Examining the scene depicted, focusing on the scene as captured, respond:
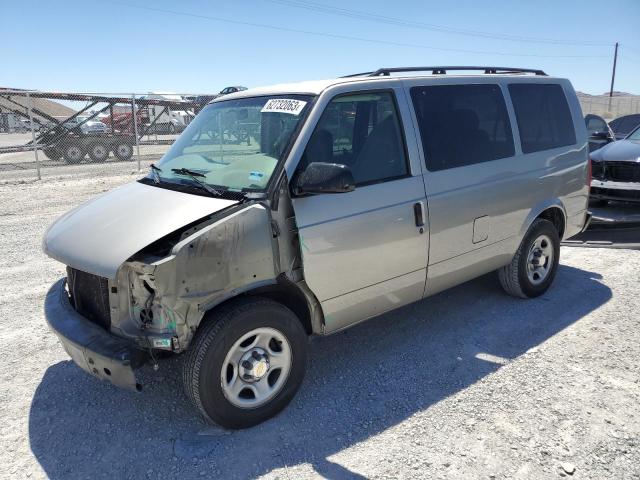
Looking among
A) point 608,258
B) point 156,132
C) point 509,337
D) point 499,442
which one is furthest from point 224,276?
point 156,132

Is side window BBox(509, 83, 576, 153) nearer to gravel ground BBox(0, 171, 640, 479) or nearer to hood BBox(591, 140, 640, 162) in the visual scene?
gravel ground BBox(0, 171, 640, 479)

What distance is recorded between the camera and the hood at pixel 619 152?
300 inches

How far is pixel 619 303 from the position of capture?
4898 millimetres

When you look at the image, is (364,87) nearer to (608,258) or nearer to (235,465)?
(235,465)

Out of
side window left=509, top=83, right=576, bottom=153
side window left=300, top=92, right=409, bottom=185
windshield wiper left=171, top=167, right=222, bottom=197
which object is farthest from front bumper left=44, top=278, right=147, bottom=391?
side window left=509, top=83, right=576, bottom=153

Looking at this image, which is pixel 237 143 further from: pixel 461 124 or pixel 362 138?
pixel 461 124

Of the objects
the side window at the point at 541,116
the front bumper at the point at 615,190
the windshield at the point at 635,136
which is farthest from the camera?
the windshield at the point at 635,136

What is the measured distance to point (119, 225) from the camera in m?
3.02

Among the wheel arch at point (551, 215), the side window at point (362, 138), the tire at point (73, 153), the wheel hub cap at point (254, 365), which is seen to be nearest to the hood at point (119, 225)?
the side window at point (362, 138)

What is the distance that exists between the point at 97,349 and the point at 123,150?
17556 millimetres

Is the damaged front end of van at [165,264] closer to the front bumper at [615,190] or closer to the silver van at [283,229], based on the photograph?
the silver van at [283,229]

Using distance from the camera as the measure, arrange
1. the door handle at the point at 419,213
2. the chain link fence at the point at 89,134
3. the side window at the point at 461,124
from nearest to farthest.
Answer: the door handle at the point at 419,213
the side window at the point at 461,124
the chain link fence at the point at 89,134

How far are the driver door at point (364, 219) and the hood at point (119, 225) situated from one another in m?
0.61

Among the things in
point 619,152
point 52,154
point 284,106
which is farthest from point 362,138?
point 52,154
